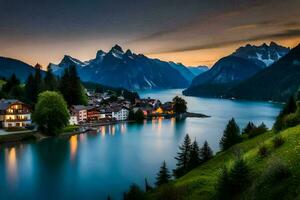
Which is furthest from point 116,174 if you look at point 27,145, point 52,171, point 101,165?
point 27,145

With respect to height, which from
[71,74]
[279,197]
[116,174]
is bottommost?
[116,174]

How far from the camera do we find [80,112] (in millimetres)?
111625

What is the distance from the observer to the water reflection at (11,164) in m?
48.1

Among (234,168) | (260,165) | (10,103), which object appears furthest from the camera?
(10,103)

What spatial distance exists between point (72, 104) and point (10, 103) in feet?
89.9

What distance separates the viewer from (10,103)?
92.2m

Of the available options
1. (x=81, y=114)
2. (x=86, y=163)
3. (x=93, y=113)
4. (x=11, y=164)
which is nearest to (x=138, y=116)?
(x=93, y=113)

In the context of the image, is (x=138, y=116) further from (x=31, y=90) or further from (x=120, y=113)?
(x=31, y=90)

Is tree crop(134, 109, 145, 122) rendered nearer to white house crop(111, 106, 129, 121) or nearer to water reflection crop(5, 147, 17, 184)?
white house crop(111, 106, 129, 121)

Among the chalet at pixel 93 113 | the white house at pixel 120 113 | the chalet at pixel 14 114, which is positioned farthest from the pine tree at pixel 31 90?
the white house at pixel 120 113

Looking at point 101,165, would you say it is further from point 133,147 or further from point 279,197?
point 279,197

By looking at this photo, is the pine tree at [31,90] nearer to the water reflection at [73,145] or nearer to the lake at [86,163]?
the lake at [86,163]

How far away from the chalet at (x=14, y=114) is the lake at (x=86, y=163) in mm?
16592

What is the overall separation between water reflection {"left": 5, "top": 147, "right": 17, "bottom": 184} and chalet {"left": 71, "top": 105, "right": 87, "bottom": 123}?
4007 centimetres
